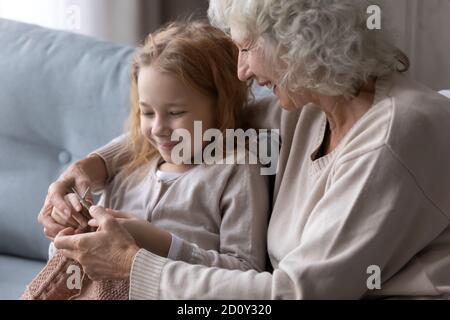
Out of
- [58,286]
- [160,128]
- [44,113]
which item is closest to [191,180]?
[160,128]

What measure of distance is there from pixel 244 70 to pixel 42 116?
0.72 meters

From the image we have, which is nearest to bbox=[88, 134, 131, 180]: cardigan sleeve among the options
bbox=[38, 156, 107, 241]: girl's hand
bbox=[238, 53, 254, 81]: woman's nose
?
bbox=[38, 156, 107, 241]: girl's hand

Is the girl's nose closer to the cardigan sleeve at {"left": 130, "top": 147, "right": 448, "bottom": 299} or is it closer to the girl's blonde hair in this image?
the girl's blonde hair

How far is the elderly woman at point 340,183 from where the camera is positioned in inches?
59.9

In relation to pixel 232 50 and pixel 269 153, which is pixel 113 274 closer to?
pixel 269 153

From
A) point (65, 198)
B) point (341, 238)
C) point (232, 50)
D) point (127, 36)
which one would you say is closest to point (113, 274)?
point (65, 198)

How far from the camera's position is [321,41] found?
1.60 meters

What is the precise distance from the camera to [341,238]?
1525 millimetres

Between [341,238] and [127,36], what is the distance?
1571 millimetres

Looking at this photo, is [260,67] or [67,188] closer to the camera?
[260,67]

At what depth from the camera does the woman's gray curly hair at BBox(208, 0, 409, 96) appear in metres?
1.60

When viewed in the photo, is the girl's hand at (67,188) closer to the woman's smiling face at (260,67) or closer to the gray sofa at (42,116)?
the gray sofa at (42,116)

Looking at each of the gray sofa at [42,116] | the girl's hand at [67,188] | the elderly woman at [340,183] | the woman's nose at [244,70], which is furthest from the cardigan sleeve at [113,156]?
the woman's nose at [244,70]

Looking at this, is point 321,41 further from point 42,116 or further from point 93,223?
point 42,116
